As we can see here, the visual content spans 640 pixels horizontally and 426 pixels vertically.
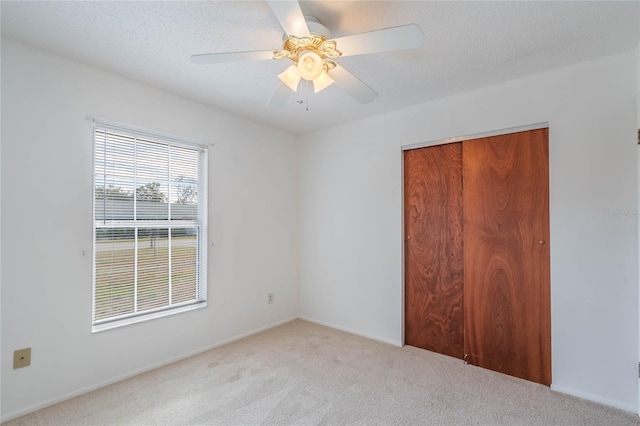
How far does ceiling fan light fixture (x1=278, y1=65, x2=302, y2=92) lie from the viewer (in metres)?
1.69

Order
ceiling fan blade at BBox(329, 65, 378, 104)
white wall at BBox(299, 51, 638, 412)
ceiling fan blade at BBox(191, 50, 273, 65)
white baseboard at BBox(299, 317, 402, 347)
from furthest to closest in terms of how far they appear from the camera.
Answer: white baseboard at BBox(299, 317, 402, 347) < white wall at BBox(299, 51, 638, 412) < ceiling fan blade at BBox(329, 65, 378, 104) < ceiling fan blade at BBox(191, 50, 273, 65)

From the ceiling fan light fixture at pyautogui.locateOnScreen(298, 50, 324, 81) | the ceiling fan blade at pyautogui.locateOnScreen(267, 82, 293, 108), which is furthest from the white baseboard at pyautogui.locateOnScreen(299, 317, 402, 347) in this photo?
the ceiling fan light fixture at pyautogui.locateOnScreen(298, 50, 324, 81)

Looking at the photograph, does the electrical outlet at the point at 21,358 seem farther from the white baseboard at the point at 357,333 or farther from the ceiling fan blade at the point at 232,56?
the white baseboard at the point at 357,333

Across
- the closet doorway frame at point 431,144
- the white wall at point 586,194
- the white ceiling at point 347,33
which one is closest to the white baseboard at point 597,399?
the white wall at point 586,194

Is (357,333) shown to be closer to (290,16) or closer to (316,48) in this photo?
(316,48)

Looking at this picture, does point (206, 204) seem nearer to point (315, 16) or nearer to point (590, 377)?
point (315, 16)

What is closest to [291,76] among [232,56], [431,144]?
[232,56]

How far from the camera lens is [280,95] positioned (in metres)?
1.92

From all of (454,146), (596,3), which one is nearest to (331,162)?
(454,146)

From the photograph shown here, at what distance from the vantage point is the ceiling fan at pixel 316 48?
1.28 m

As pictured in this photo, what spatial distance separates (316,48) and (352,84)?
0.31m

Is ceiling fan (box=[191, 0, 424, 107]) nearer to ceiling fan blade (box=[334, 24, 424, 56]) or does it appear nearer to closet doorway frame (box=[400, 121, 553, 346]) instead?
ceiling fan blade (box=[334, 24, 424, 56])

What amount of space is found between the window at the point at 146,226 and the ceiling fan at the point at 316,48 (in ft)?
4.28

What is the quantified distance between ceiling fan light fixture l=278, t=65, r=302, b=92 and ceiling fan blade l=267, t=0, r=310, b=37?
0.28 meters
